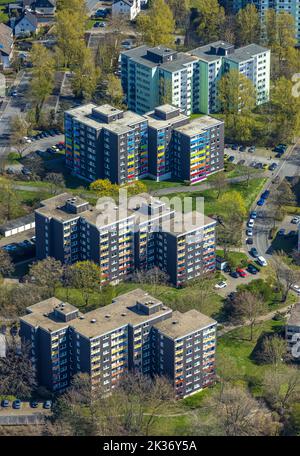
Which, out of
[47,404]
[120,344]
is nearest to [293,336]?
[120,344]

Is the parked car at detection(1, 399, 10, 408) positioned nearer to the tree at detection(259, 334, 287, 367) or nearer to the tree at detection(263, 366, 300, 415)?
the tree at detection(263, 366, 300, 415)

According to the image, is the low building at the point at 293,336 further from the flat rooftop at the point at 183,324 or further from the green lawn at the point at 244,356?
the flat rooftop at the point at 183,324

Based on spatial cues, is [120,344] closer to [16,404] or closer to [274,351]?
[16,404]

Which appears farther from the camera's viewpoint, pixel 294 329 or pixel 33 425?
pixel 294 329

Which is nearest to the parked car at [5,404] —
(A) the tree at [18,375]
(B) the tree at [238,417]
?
(A) the tree at [18,375]

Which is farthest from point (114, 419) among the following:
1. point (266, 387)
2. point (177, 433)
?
point (266, 387)

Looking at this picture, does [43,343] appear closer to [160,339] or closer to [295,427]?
[160,339]
